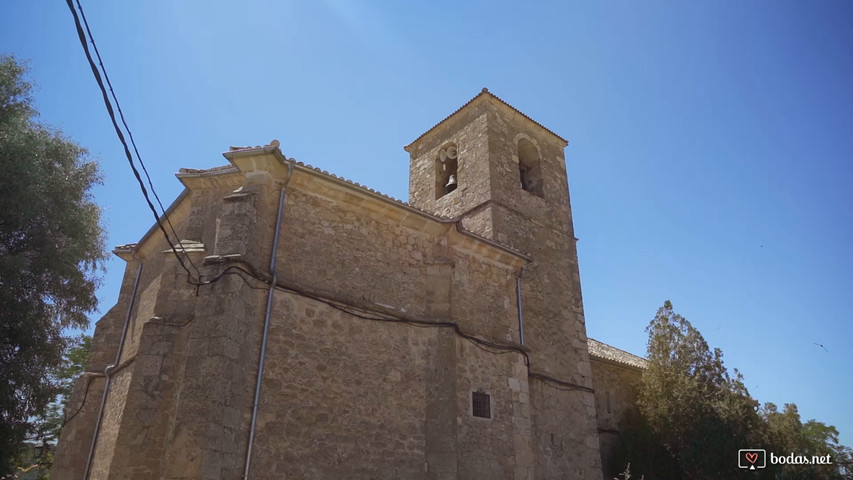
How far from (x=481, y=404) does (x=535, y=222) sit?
6.43 metres

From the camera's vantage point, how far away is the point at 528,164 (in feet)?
55.6

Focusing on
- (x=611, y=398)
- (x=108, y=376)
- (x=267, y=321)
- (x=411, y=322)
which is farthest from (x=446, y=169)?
(x=108, y=376)

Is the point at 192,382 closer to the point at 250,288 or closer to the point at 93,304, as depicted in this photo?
the point at 250,288

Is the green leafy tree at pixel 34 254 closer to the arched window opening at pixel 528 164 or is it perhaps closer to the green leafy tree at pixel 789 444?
the arched window opening at pixel 528 164

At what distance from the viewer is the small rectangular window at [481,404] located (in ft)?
32.9

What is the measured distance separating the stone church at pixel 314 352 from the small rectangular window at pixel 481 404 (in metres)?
0.03

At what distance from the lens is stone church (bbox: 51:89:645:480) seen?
24.5 feet

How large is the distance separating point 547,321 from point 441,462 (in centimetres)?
570

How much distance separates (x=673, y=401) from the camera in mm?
15258

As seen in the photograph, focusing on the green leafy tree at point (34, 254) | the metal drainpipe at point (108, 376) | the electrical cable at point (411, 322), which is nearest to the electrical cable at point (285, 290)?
the electrical cable at point (411, 322)

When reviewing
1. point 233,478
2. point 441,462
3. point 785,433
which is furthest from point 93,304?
point 785,433

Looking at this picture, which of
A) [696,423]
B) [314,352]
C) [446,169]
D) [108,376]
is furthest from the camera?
[446,169]

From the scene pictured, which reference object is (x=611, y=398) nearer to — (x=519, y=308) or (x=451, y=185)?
(x=519, y=308)

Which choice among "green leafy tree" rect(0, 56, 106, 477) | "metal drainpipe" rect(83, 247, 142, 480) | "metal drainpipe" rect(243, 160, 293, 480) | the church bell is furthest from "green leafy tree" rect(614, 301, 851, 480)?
"green leafy tree" rect(0, 56, 106, 477)
